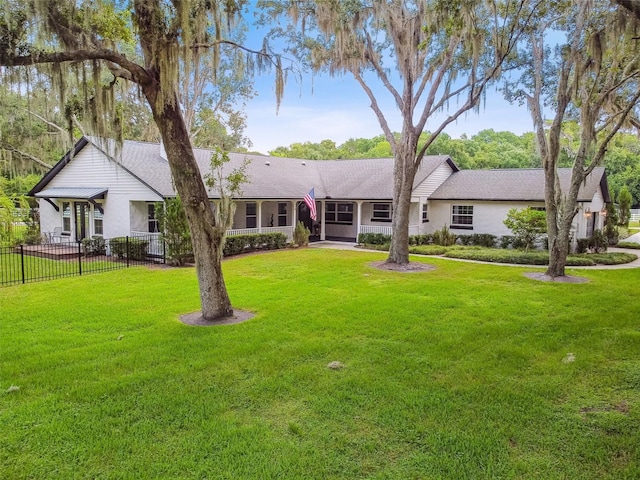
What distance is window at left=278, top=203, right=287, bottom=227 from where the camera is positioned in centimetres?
2209

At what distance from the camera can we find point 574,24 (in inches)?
455

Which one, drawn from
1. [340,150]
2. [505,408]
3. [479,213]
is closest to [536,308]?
[505,408]

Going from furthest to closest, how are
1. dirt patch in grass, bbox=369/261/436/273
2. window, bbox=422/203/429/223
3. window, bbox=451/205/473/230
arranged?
window, bbox=422/203/429/223
window, bbox=451/205/473/230
dirt patch in grass, bbox=369/261/436/273

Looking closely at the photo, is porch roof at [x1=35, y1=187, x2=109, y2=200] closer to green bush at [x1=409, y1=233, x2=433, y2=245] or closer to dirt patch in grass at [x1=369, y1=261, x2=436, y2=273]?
dirt patch in grass at [x1=369, y1=261, x2=436, y2=273]

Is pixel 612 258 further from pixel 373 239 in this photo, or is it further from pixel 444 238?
pixel 373 239

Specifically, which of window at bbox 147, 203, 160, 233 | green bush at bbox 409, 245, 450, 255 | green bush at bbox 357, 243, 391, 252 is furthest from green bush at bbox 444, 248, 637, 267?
window at bbox 147, 203, 160, 233

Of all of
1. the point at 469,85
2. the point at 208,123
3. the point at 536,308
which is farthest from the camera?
the point at 208,123

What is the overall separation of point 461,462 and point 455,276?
30.9ft

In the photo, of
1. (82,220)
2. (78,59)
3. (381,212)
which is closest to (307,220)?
(381,212)

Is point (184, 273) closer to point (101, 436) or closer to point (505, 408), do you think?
point (101, 436)

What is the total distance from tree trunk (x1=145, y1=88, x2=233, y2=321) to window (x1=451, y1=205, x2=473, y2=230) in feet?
51.5

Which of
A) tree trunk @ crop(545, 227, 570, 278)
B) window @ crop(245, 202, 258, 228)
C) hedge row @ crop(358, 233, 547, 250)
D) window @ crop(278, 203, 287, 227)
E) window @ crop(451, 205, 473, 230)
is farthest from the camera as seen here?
window @ crop(278, 203, 287, 227)

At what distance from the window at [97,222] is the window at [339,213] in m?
10.7

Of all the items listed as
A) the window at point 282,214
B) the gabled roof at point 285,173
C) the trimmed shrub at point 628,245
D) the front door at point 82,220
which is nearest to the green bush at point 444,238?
the gabled roof at point 285,173
